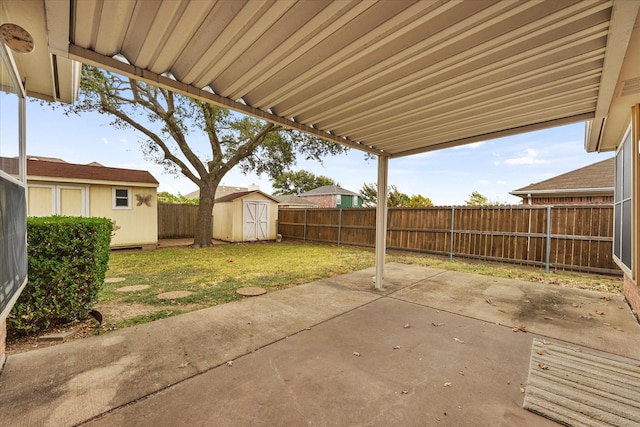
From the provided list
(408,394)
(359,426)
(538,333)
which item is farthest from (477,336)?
(359,426)

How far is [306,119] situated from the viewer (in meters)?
3.55

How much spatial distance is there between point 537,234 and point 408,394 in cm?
758

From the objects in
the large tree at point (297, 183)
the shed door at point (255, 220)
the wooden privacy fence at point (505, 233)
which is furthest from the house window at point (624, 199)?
the large tree at point (297, 183)

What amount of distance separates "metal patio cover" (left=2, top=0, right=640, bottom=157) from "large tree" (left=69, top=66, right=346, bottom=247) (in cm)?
825

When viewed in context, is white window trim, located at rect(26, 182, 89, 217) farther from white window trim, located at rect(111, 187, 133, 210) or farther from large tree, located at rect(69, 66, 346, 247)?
large tree, located at rect(69, 66, 346, 247)

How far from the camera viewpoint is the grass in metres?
4.05

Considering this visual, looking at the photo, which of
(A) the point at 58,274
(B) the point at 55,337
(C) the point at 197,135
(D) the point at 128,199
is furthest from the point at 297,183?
(B) the point at 55,337

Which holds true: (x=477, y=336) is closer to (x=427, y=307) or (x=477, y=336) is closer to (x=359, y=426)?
(x=427, y=307)

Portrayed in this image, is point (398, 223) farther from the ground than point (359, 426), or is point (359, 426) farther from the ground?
point (398, 223)

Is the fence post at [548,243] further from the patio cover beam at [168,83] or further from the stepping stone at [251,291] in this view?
the stepping stone at [251,291]

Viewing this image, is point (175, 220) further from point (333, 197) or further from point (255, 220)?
point (333, 197)

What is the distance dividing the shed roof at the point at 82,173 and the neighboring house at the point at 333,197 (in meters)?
20.4

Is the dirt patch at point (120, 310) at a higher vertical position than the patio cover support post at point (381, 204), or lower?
lower

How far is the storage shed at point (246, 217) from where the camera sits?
42.2 ft
